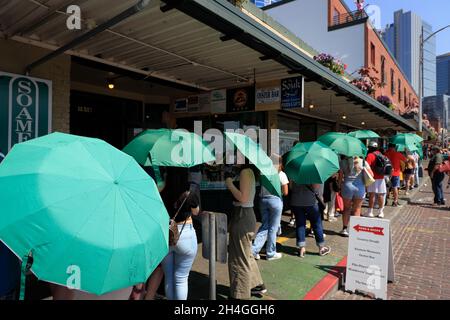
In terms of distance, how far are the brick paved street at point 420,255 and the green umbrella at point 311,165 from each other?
168cm

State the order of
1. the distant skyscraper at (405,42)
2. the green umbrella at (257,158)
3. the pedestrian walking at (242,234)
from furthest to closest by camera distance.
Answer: the distant skyscraper at (405,42) → the pedestrian walking at (242,234) → the green umbrella at (257,158)

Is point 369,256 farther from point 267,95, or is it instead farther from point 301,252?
point 267,95

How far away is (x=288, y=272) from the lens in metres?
5.23

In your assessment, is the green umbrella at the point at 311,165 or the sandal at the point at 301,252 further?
the sandal at the point at 301,252

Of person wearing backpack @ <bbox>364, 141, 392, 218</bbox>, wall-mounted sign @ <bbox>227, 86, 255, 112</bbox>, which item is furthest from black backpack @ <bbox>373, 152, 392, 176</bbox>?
wall-mounted sign @ <bbox>227, 86, 255, 112</bbox>

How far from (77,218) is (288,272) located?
4211 mm

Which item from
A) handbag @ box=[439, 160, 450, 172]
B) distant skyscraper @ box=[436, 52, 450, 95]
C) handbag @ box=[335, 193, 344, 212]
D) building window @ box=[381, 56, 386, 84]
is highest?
distant skyscraper @ box=[436, 52, 450, 95]

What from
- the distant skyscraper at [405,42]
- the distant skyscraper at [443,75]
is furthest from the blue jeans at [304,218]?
the distant skyscraper at [443,75]

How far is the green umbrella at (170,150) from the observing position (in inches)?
143

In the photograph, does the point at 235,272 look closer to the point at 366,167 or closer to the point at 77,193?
the point at 77,193

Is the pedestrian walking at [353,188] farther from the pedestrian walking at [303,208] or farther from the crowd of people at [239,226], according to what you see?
the pedestrian walking at [303,208]

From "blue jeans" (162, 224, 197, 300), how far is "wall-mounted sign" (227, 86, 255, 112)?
166 inches

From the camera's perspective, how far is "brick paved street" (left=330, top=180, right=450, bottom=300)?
15.9ft

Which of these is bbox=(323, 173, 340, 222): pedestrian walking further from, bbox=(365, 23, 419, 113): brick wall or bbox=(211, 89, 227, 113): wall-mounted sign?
bbox=(365, 23, 419, 113): brick wall
